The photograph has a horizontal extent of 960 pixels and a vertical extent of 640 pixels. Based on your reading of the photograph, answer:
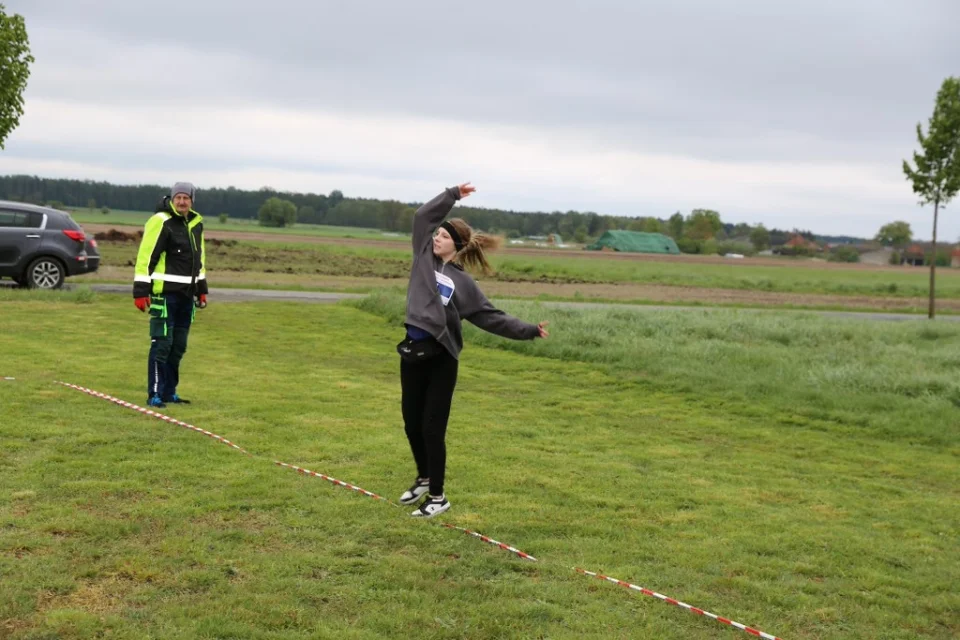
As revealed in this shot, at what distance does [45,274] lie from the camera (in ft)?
68.2

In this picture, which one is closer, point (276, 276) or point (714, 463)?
point (714, 463)

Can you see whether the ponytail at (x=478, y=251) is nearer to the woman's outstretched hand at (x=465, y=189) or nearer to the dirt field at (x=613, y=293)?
the woman's outstretched hand at (x=465, y=189)

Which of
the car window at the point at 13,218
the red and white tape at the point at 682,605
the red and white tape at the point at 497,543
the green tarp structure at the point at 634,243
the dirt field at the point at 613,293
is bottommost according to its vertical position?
the red and white tape at the point at 682,605

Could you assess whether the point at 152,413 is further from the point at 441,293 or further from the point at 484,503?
the point at 441,293

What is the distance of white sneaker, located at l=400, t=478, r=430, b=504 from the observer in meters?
6.82

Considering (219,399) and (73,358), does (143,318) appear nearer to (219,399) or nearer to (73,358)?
(73,358)

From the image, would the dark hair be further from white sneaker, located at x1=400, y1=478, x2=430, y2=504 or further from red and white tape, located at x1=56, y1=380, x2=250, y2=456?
red and white tape, located at x1=56, y1=380, x2=250, y2=456

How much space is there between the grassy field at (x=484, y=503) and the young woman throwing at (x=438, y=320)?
1.84 ft

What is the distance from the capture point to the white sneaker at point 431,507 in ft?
21.4

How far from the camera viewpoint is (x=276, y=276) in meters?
37.8

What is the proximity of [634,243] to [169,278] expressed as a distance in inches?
4974

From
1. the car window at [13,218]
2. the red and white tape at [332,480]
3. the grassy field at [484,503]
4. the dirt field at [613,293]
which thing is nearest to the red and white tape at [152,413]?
the grassy field at [484,503]

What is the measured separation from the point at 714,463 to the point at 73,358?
8414 millimetres

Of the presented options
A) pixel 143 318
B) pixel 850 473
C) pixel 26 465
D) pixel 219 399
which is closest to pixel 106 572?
pixel 26 465
